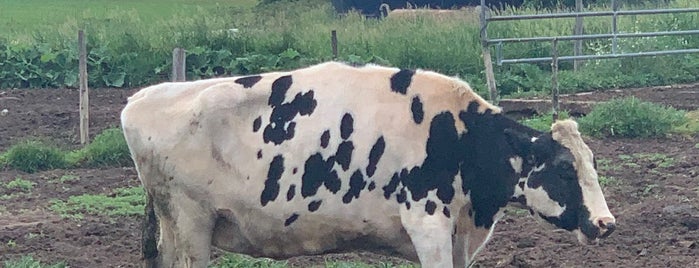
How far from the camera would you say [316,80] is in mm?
6070

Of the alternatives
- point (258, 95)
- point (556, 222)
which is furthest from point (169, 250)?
point (556, 222)

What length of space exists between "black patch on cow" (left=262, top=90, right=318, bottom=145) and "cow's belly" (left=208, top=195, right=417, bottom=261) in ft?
1.21

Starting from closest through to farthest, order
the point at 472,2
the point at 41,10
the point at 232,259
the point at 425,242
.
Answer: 1. the point at 425,242
2. the point at 232,259
3. the point at 472,2
4. the point at 41,10

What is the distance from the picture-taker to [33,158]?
12430 mm

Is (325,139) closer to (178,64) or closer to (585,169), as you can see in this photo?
(585,169)

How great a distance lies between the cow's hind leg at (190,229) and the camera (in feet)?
19.8

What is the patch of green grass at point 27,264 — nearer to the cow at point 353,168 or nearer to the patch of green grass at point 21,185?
the cow at point 353,168

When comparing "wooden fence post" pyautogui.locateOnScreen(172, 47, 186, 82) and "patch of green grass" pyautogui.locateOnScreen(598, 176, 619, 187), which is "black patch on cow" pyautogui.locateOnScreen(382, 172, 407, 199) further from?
"wooden fence post" pyautogui.locateOnScreen(172, 47, 186, 82)

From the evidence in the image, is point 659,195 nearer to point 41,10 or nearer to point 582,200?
point 582,200

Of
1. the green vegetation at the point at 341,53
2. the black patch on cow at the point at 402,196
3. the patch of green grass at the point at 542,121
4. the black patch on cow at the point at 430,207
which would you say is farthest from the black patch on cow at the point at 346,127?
the green vegetation at the point at 341,53

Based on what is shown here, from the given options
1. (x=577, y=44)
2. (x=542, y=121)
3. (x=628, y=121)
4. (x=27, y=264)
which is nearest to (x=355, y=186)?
(x=27, y=264)

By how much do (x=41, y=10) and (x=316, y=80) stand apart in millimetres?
37913

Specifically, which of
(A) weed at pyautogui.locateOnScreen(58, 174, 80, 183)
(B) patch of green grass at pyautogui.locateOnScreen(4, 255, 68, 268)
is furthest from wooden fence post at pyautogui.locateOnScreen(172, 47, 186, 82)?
(B) patch of green grass at pyautogui.locateOnScreen(4, 255, 68, 268)

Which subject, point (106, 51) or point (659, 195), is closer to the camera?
point (659, 195)
